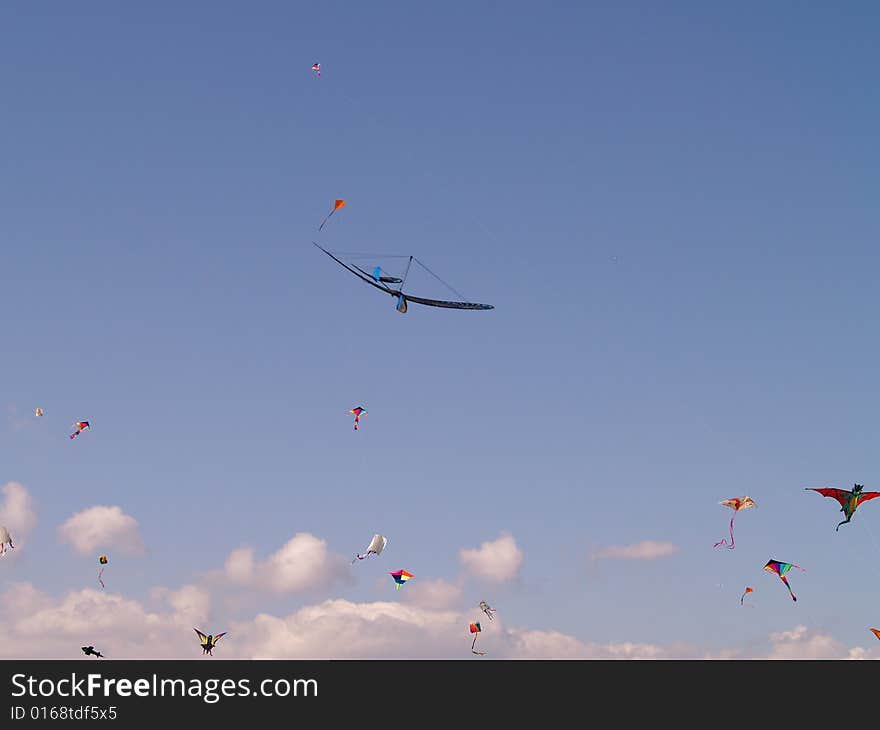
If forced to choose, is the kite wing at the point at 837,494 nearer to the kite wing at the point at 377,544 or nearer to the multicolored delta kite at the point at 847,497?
the multicolored delta kite at the point at 847,497

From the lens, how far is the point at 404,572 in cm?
9319

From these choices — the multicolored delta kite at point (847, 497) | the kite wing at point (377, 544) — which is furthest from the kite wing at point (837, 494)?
the kite wing at point (377, 544)

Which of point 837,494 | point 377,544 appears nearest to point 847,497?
point 837,494

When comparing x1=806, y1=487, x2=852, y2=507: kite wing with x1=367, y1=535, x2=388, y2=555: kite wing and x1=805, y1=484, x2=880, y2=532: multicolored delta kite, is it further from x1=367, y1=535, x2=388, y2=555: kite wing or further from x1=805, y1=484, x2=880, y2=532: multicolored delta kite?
x1=367, y1=535, x2=388, y2=555: kite wing

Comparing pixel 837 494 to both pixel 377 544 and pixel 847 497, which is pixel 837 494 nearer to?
pixel 847 497

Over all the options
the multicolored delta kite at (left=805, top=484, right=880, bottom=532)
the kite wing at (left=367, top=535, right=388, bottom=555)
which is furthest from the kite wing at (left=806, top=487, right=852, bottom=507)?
the kite wing at (left=367, top=535, right=388, bottom=555)
